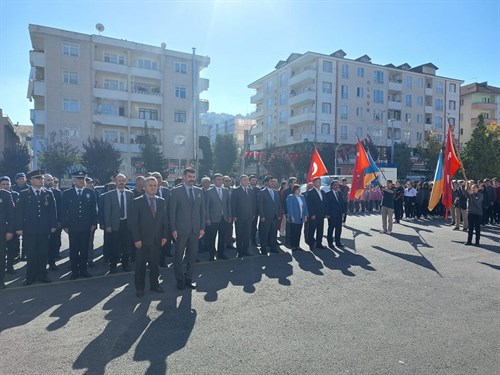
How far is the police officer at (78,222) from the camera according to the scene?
7.54 m

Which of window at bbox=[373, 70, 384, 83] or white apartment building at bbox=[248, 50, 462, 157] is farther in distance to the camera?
window at bbox=[373, 70, 384, 83]

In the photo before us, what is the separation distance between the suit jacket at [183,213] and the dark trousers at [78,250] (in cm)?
210

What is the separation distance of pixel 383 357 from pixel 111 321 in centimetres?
372

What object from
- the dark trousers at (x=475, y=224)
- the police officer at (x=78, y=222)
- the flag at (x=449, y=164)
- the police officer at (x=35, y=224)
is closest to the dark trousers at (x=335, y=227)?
the dark trousers at (x=475, y=224)

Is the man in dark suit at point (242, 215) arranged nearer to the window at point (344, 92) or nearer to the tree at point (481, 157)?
the tree at point (481, 157)

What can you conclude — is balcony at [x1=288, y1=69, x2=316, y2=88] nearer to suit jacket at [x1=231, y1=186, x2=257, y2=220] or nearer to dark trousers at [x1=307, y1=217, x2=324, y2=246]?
dark trousers at [x1=307, y1=217, x2=324, y2=246]

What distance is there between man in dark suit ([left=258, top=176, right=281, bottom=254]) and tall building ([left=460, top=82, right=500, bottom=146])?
217 feet

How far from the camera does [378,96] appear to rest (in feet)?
176

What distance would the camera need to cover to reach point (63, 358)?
4.17 metres

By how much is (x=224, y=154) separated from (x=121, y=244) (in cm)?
5417

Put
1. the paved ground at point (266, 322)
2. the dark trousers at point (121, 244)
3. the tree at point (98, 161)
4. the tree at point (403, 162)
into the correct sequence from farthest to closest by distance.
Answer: the tree at point (403, 162) < the tree at point (98, 161) < the dark trousers at point (121, 244) < the paved ground at point (266, 322)

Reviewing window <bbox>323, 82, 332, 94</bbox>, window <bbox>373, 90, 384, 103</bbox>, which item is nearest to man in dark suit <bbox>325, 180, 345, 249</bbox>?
window <bbox>323, 82, 332, 94</bbox>

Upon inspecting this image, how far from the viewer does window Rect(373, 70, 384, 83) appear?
5331cm

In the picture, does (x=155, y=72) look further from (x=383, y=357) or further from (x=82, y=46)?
(x=383, y=357)
